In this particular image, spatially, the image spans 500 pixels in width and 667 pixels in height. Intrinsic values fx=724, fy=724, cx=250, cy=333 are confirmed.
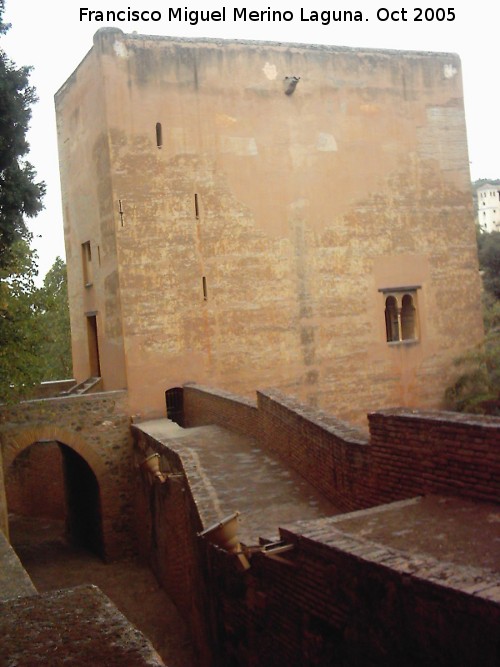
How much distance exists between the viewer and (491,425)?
219 inches

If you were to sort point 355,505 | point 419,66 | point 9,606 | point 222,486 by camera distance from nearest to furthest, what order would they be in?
point 9,606, point 355,505, point 222,486, point 419,66

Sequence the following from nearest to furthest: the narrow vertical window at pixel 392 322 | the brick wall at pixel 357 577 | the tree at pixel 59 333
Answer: the brick wall at pixel 357 577 < the narrow vertical window at pixel 392 322 < the tree at pixel 59 333

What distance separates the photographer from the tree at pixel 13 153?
10867 millimetres

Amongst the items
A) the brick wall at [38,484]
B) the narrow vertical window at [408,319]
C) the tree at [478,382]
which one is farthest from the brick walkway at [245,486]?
the brick wall at [38,484]

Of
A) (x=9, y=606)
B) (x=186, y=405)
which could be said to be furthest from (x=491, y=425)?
(x=186, y=405)

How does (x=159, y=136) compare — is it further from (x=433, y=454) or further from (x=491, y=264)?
(x=491, y=264)

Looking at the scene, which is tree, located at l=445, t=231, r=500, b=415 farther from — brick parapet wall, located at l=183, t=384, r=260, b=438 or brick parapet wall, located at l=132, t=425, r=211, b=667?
brick parapet wall, located at l=132, t=425, r=211, b=667

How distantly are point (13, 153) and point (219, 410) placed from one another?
19.2ft

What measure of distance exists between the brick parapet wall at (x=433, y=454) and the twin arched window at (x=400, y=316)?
11879 mm

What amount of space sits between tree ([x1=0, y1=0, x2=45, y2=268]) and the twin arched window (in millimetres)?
10027

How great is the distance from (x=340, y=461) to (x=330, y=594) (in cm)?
290

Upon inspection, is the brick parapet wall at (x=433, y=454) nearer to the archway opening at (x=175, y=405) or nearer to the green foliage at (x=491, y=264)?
the archway opening at (x=175, y=405)

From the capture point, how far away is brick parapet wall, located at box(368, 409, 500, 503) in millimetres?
5637

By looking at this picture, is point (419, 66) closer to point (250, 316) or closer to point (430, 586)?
point (250, 316)
